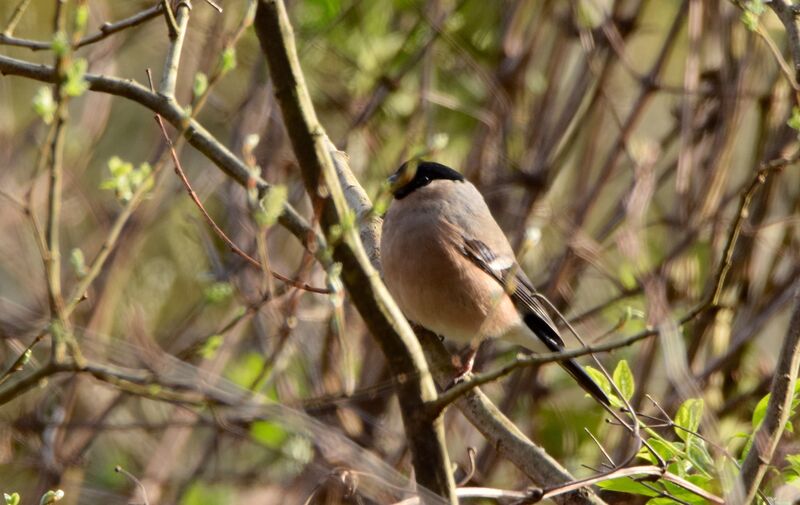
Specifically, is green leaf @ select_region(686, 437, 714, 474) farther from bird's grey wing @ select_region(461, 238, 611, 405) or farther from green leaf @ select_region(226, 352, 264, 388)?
green leaf @ select_region(226, 352, 264, 388)

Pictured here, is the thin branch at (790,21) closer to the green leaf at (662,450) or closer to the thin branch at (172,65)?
the green leaf at (662,450)

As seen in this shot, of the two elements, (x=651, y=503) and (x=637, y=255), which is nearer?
(x=651, y=503)

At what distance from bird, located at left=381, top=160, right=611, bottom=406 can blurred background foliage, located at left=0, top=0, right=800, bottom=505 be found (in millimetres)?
474

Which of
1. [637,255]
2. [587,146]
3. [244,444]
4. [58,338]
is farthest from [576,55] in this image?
[58,338]

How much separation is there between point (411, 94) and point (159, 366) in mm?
3356

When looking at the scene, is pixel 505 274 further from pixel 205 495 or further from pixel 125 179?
pixel 125 179

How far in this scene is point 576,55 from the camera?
6113 millimetres

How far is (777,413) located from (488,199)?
2918 millimetres

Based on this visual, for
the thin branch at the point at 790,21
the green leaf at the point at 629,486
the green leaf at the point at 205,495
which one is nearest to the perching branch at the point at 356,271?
the green leaf at the point at 629,486

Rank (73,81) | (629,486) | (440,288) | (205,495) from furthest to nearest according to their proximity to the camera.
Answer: (205,495)
(440,288)
(629,486)
(73,81)

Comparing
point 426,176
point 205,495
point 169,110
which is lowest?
point 205,495

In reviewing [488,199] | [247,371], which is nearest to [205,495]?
[247,371]

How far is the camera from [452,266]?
163 inches

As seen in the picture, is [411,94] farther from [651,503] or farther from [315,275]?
[651,503]
